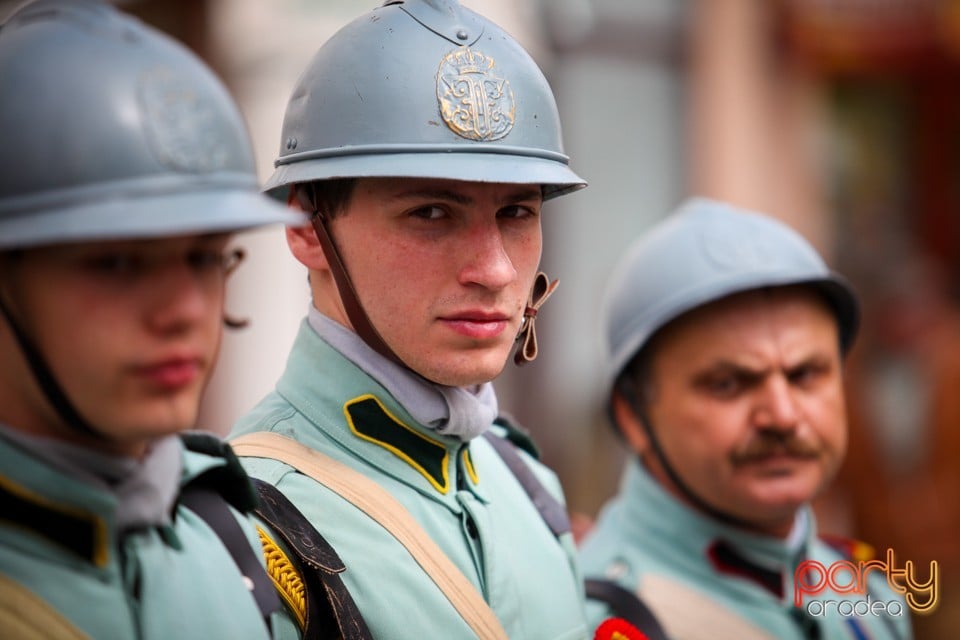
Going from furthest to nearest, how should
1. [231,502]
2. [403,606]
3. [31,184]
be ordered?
[403,606] → [231,502] → [31,184]

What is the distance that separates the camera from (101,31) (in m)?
2.00

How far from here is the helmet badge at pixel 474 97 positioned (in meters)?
2.62

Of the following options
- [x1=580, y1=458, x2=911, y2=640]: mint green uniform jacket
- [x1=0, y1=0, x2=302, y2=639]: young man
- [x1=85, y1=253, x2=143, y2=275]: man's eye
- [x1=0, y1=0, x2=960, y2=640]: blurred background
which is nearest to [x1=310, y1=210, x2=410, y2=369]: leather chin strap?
[x1=0, y1=0, x2=302, y2=639]: young man

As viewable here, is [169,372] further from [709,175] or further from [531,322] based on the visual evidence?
[709,175]

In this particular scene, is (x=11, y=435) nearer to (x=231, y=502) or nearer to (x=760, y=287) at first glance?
(x=231, y=502)

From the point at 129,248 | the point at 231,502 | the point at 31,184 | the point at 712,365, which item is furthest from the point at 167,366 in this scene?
the point at 712,365

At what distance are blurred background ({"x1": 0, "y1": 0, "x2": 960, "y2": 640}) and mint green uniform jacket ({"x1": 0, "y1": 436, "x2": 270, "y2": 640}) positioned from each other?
6640 millimetres

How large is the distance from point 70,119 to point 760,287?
242 centimetres

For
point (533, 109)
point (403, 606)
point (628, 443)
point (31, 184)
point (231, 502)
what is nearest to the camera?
point (31, 184)

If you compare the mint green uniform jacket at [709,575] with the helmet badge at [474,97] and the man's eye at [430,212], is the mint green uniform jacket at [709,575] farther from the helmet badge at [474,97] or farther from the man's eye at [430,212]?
the helmet badge at [474,97]

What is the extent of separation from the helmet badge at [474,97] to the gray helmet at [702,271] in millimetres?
1335

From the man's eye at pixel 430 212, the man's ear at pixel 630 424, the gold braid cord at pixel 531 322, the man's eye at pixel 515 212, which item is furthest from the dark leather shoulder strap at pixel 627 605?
the man's eye at pixel 430 212

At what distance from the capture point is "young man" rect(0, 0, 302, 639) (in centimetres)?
189

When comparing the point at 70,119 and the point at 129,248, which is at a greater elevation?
the point at 70,119
